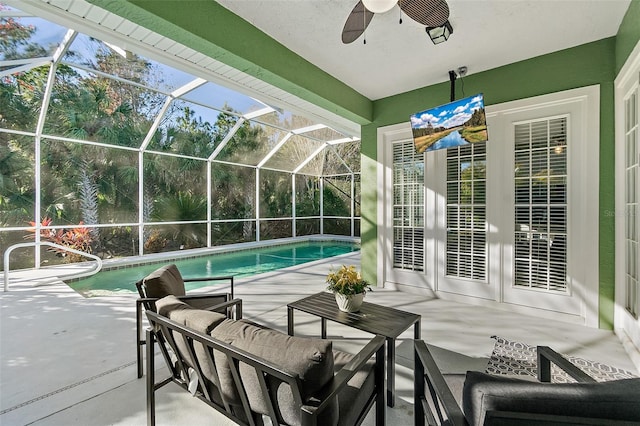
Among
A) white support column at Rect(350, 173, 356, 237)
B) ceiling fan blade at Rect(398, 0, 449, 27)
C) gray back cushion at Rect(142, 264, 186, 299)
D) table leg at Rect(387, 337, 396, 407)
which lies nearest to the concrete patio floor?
table leg at Rect(387, 337, 396, 407)

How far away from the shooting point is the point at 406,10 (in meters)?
2.03

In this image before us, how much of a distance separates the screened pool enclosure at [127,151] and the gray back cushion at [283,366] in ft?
12.6

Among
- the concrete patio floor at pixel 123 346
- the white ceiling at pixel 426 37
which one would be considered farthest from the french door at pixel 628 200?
the white ceiling at pixel 426 37

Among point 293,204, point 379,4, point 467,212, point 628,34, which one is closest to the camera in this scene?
point 379,4

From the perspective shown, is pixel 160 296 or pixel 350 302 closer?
pixel 160 296

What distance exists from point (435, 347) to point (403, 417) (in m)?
1.17

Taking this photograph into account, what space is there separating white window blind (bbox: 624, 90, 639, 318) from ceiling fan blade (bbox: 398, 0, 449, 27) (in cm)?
226

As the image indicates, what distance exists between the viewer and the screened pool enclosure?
17.2ft

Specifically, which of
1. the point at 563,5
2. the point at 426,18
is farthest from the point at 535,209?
the point at 426,18

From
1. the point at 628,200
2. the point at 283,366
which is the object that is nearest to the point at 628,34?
the point at 628,200

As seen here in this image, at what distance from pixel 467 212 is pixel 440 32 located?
2.48 metres

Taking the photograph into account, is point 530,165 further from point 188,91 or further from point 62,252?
point 62,252

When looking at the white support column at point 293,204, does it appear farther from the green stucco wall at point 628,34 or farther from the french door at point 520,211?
the green stucco wall at point 628,34

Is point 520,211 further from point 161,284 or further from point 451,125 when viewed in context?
point 161,284
